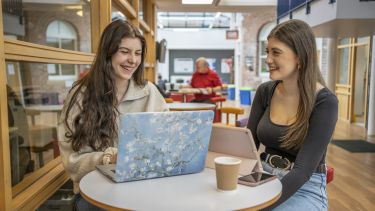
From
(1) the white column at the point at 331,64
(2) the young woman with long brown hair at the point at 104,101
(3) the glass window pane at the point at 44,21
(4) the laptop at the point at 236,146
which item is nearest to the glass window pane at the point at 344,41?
(1) the white column at the point at 331,64

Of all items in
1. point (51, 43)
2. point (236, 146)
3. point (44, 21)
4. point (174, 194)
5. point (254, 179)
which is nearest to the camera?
point (174, 194)

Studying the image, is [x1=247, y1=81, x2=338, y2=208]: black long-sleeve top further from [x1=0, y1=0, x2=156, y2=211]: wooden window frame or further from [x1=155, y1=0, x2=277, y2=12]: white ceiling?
[x1=155, y1=0, x2=277, y2=12]: white ceiling

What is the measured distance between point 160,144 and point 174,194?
0.59 ft

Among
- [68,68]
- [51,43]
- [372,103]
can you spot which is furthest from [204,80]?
[51,43]

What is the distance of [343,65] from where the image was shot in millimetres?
8797

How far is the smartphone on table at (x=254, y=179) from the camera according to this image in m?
1.28

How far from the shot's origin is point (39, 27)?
9.45ft

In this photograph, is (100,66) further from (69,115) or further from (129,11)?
(129,11)

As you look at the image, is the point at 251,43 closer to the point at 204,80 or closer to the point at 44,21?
the point at 204,80

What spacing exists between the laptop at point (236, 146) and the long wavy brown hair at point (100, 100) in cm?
53

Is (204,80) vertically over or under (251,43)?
under

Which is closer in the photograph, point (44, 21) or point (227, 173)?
point (227, 173)

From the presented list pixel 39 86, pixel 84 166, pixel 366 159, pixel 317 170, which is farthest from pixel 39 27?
pixel 366 159

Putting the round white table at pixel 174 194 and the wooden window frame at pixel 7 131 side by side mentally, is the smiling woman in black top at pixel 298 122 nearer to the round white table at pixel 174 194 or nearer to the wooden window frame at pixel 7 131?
the round white table at pixel 174 194
